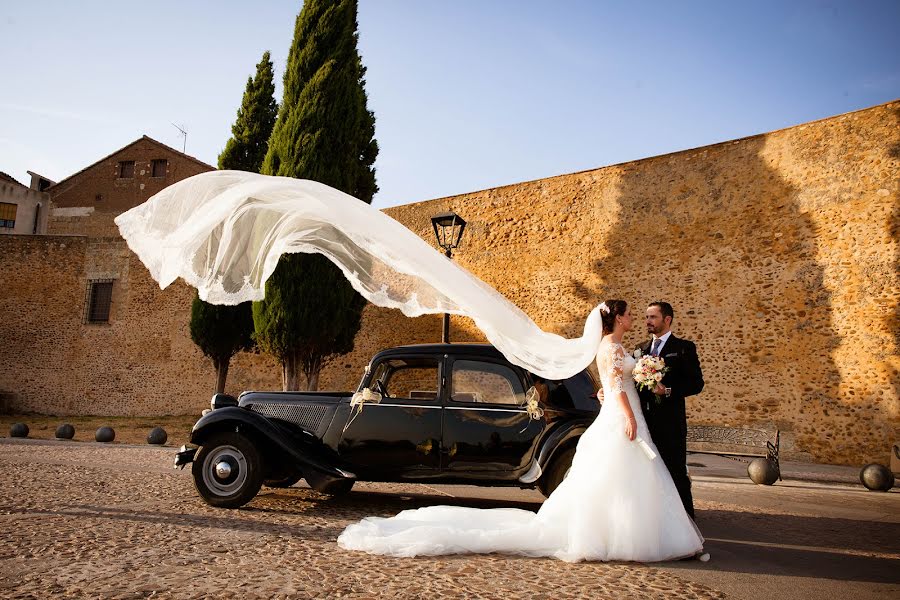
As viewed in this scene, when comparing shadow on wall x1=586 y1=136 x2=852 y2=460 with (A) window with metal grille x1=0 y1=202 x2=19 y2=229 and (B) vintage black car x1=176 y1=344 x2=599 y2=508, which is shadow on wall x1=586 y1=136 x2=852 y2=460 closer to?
(B) vintage black car x1=176 y1=344 x2=599 y2=508

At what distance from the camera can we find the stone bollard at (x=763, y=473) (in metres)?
8.03

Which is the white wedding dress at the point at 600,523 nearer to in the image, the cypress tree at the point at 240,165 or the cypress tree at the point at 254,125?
the cypress tree at the point at 240,165

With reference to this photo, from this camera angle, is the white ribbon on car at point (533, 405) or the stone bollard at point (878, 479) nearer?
the white ribbon on car at point (533, 405)

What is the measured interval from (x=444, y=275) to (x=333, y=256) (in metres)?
0.90

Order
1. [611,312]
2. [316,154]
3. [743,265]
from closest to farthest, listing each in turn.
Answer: [611,312]
[316,154]
[743,265]

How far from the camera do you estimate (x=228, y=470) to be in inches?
191

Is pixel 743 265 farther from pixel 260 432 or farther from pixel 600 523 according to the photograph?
pixel 260 432

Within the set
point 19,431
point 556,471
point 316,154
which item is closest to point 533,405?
point 556,471

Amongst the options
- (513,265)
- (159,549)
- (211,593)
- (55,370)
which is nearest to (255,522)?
(159,549)

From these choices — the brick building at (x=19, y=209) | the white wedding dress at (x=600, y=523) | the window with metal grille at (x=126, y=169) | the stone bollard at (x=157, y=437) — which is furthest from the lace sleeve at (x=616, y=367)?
the brick building at (x=19, y=209)

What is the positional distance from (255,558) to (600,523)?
6.45 feet

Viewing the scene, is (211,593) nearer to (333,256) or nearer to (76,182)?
(333,256)

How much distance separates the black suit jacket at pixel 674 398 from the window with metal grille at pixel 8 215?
3488cm

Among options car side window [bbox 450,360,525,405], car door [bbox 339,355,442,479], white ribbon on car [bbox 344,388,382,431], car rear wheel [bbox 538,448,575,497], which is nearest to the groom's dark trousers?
car rear wheel [bbox 538,448,575,497]
